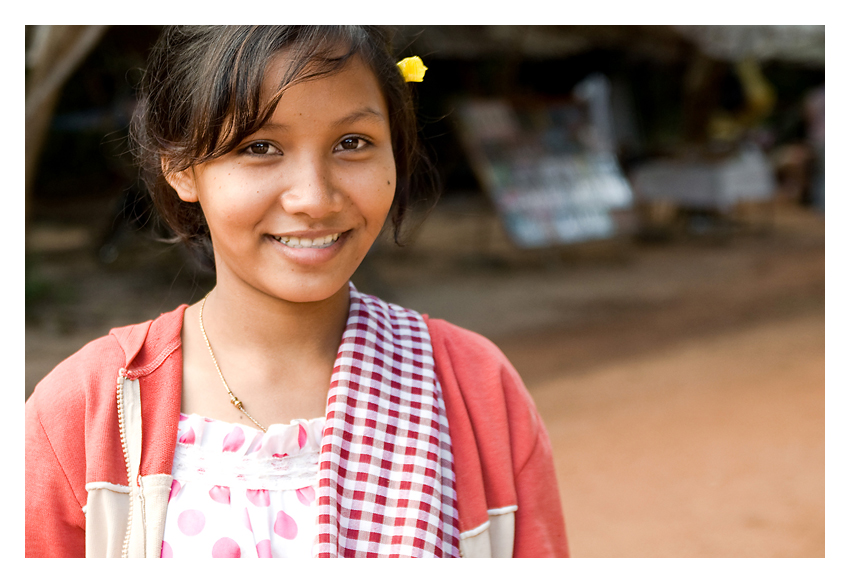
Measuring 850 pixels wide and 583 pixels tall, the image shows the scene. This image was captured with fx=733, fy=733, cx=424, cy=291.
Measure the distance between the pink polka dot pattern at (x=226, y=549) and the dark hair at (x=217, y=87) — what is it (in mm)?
507

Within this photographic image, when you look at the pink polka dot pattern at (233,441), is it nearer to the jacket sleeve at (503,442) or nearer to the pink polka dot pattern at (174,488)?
the pink polka dot pattern at (174,488)

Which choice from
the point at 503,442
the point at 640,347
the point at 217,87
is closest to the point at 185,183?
the point at 217,87

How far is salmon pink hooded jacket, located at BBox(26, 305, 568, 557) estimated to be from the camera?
0.98 meters

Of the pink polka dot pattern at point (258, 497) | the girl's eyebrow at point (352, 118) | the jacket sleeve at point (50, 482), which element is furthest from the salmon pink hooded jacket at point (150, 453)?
the girl's eyebrow at point (352, 118)

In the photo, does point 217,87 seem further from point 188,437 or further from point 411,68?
point 188,437

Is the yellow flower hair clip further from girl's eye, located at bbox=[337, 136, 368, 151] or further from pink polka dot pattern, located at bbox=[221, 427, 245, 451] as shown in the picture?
pink polka dot pattern, located at bbox=[221, 427, 245, 451]

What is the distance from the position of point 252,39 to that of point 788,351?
4.59m

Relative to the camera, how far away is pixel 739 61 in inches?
426

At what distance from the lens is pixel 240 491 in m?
1.03

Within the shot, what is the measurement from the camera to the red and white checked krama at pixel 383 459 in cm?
102

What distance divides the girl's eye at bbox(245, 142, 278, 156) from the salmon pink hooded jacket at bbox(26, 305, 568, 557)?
12.2 inches

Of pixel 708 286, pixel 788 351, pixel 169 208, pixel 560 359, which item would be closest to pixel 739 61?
pixel 708 286

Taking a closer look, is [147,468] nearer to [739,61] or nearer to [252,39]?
[252,39]

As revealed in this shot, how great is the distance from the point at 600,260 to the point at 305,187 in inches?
256
